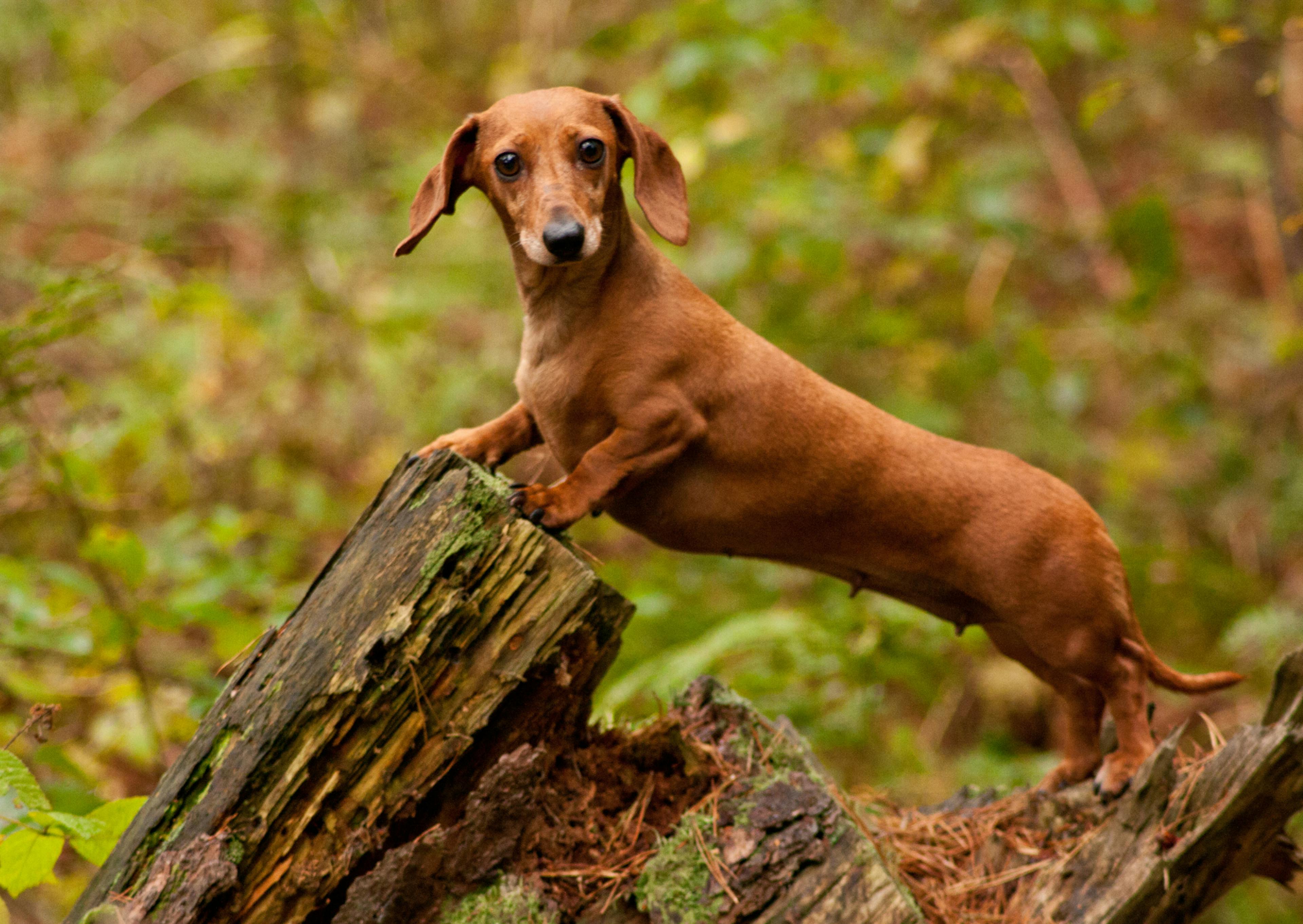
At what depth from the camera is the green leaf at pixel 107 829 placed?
8.00 feet

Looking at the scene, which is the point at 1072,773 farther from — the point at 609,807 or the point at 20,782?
the point at 20,782

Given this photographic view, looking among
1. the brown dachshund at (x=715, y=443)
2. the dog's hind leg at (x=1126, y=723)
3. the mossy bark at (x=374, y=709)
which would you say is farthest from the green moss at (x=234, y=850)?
the dog's hind leg at (x=1126, y=723)

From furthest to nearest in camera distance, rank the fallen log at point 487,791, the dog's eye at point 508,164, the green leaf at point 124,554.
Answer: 1. the green leaf at point 124,554
2. the dog's eye at point 508,164
3. the fallen log at point 487,791

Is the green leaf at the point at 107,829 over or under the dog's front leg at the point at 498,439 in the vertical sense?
under

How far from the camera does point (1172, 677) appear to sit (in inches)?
142

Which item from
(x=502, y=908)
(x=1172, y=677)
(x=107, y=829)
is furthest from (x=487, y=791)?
(x=1172, y=677)

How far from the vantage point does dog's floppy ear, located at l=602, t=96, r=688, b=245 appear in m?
3.13

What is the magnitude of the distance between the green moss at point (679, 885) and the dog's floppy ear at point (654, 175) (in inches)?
66.6

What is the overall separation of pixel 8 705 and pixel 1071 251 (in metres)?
8.61

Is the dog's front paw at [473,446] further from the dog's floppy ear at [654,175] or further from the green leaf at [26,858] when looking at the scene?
the green leaf at [26,858]

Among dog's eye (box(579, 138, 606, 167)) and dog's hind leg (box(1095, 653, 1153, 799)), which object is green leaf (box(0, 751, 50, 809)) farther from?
dog's hind leg (box(1095, 653, 1153, 799))

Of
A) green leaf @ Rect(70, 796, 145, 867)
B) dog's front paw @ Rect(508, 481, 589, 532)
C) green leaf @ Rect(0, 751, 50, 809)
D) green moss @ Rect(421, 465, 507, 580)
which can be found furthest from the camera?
dog's front paw @ Rect(508, 481, 589, 532)

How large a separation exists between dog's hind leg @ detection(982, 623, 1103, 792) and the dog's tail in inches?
9.1

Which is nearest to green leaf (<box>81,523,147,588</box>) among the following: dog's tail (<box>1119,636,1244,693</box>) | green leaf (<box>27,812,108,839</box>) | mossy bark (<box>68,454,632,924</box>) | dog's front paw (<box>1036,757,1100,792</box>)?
mossy bark (<box>68,454,632,924</box>)
